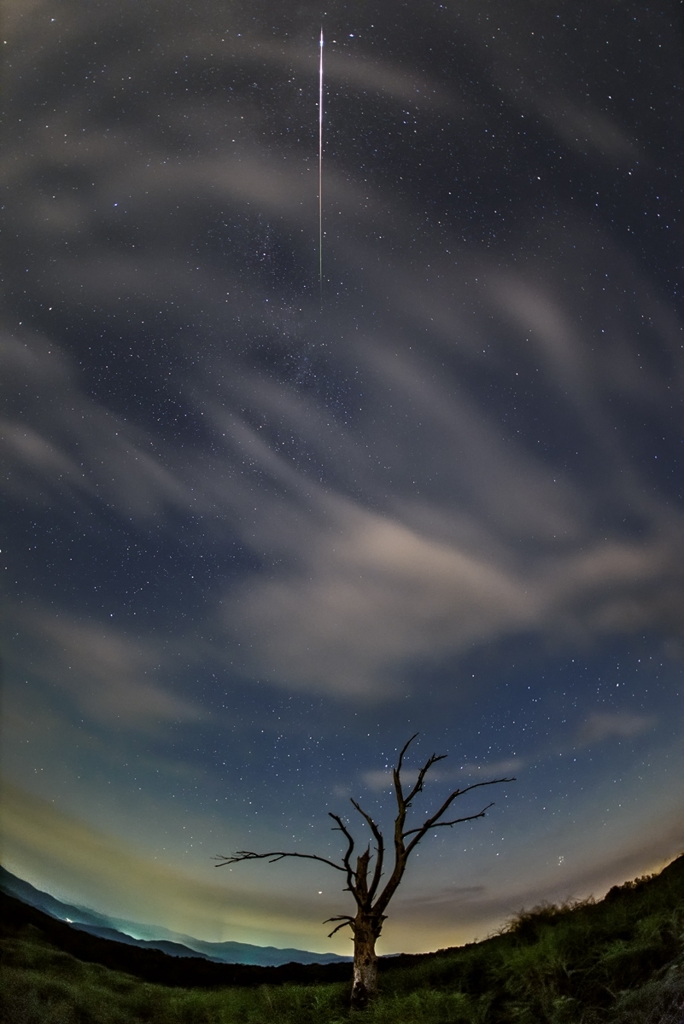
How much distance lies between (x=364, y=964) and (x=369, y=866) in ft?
2.77

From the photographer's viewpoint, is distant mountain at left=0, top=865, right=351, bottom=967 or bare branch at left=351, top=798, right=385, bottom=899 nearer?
bare branch at left=351, top=798, right=385, bottom=899

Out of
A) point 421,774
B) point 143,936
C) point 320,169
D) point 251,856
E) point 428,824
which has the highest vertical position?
point 320,169

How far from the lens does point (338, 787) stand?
8.00 metres

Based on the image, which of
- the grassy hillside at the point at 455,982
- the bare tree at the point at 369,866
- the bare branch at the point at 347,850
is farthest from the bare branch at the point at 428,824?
the grassy hillside at the point at 455,982

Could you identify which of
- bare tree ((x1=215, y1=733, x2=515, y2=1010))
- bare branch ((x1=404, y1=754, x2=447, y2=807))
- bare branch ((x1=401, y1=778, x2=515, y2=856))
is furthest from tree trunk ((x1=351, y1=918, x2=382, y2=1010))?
bare branch ((x1=404, y1=754, x2=447, y2=807))

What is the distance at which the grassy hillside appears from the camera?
18.2ft

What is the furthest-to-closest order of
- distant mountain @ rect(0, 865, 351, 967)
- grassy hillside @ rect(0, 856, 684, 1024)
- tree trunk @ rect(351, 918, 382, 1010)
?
distant mountain @ rect(0, 865, 351, 967) → tree trunk @ rect(351, 918, 382, 1010) → grassy hillside @ rect(0, 856, 684, 1024)

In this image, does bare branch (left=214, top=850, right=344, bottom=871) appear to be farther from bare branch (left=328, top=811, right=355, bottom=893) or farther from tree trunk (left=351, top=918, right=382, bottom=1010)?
tree trunk (left=351, top=918, right=382, bottom=1010)

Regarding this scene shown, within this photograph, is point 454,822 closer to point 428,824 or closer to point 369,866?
point 428,824

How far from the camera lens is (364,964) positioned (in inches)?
259

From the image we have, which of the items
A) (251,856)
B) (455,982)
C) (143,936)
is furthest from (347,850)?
(143,936)

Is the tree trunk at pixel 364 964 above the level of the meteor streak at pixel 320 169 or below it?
below

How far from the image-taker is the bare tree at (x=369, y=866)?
21.6 ft

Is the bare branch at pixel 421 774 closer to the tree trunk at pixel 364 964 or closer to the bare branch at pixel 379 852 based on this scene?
the bare branch at pixel 379 852
